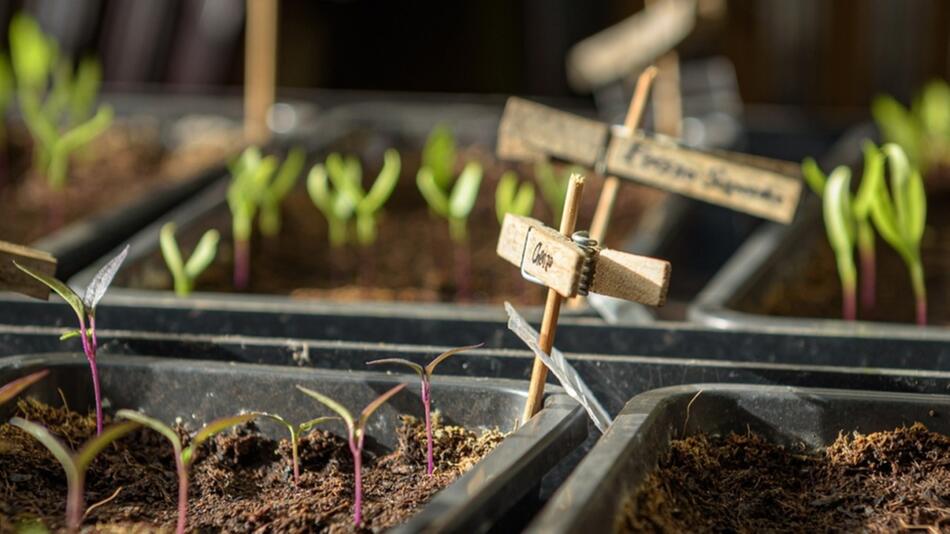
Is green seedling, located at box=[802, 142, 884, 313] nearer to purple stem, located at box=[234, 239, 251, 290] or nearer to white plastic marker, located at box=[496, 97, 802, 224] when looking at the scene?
white plastic marker, located at box=[496, 97, 802, 224]

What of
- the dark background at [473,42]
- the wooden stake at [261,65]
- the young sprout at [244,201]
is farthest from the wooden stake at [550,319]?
the dark background at [473,42]

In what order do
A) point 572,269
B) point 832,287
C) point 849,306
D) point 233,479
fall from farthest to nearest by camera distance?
point 832,287
point 849,306
point 233,479
point 572,269

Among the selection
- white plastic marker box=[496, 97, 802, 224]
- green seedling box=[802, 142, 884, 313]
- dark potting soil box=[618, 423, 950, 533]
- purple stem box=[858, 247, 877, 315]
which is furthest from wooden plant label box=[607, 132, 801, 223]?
purple stem box=[858, 247, 877, 315]

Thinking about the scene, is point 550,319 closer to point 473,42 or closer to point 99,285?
point 99,285

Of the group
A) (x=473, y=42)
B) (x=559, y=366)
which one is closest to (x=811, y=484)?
(x=559, y=366)

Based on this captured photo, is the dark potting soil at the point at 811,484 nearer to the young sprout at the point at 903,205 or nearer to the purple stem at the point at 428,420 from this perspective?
the purple stem at the point at 428,420

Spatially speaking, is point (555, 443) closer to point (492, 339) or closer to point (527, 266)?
point (527, 266)

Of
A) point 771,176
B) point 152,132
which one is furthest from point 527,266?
point 152,132
